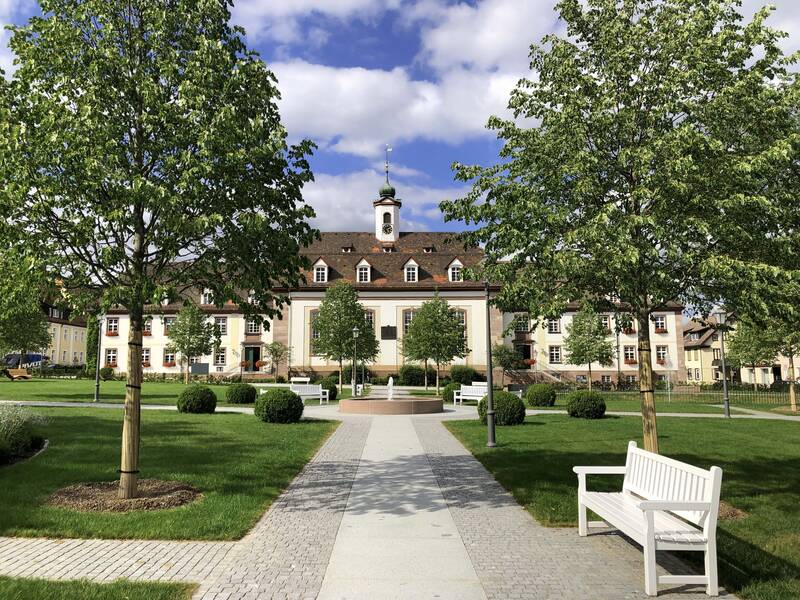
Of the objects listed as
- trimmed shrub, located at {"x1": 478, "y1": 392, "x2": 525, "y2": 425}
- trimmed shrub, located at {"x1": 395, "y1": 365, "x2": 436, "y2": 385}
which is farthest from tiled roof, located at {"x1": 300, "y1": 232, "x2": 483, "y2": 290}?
trimmed shrub, located at {"x1": 478, "y1": 392, "x2": 525, "y2": 425}

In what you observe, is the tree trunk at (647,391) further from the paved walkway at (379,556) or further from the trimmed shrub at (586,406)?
the trimmed shrub at (586,406)

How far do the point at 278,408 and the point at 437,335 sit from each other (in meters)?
22.7

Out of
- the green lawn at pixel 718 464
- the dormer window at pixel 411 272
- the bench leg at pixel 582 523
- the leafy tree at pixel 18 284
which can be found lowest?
the green lawn at pixel 718 464

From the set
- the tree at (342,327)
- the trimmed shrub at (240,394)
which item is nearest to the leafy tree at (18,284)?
the trimmed shrub at (240,394)

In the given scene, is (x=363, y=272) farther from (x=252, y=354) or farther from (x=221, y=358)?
(x=221, y=358)

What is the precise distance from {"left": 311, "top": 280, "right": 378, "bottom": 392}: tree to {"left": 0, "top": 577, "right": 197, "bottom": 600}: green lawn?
1352 inches

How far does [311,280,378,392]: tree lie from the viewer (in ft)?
131

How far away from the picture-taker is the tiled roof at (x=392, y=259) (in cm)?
5291

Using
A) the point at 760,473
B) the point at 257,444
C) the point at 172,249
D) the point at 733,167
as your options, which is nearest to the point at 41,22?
the point at 172,249

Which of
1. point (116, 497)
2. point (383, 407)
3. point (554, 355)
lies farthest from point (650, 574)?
point (554, 355)

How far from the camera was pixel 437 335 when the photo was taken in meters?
40.1

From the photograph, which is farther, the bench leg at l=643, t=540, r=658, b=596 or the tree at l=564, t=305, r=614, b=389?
the tree at l=564, t=305, r=614, b=389

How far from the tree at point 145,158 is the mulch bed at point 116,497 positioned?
12.3 inches

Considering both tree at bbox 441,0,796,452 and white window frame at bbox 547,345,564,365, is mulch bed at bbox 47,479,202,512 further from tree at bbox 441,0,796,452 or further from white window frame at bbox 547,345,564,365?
white window frame at bbox 547,345,564,365
